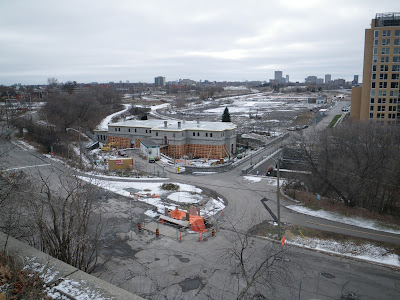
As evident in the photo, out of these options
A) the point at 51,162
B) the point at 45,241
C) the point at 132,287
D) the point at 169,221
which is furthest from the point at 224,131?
the point at 45,241

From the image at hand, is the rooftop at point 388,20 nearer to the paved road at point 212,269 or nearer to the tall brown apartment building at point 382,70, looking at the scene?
the tall brown apartment building at point 382,70

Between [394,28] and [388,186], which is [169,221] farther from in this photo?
[394,28]

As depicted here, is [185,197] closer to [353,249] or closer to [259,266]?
[259,266]

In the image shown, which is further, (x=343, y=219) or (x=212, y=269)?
(x=343, y=219)

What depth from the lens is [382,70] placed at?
168ft

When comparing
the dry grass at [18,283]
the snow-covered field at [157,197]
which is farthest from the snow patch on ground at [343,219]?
the dry grass at [18,283]

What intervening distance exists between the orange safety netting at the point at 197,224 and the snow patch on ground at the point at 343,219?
723 centimetres

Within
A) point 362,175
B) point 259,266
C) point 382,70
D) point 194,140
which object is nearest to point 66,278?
point 259,266

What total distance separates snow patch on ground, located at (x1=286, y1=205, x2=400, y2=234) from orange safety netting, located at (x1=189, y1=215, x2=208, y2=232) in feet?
23.7

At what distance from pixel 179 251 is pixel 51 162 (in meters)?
24.3

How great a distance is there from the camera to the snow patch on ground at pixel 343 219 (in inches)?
764

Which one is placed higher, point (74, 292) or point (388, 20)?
point (388, 20)

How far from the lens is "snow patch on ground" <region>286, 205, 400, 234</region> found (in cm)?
1941

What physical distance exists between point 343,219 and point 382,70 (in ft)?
135
